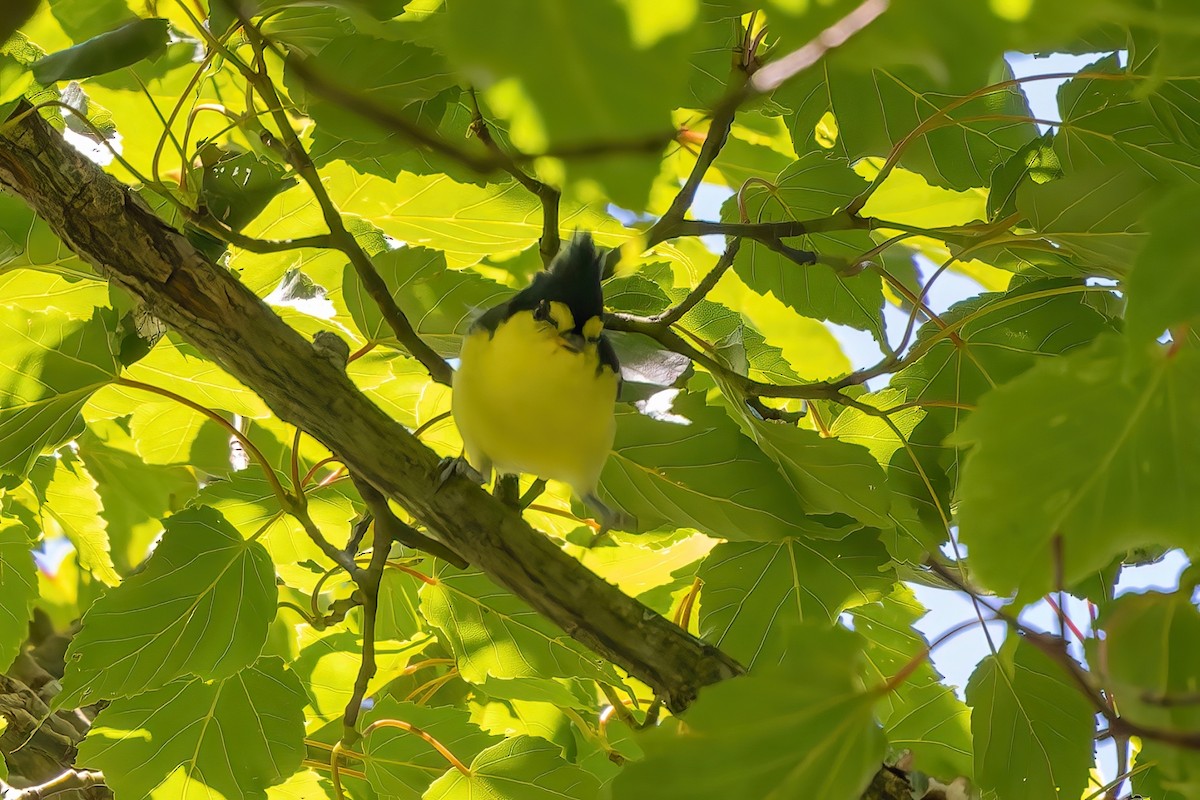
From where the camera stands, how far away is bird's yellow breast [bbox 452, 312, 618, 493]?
0.96 meters

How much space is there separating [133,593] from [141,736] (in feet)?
0.59

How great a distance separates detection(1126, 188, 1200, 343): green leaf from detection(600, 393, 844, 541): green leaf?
0.57 meters

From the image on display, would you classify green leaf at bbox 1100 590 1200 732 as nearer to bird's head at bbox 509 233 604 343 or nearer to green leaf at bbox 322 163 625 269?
bird's head at bbox 509 233 604 343

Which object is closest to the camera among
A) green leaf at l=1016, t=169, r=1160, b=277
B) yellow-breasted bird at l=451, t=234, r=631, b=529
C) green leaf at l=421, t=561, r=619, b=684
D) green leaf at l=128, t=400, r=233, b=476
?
green leaf at l=1016, t=169, r=1160, b=277

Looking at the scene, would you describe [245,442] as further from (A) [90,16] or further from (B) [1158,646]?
(B) [1158,646]

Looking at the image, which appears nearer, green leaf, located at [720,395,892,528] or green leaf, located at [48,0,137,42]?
green leaf, located at [720,395,892,528]

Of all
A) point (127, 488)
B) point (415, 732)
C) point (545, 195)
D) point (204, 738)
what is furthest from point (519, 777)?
point (127, 488)

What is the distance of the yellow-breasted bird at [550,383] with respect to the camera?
963 mm

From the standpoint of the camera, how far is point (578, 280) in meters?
1.02

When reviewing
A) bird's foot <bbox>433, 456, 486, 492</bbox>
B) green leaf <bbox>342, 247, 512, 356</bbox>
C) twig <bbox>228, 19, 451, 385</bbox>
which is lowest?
bird's foot <bbox>433, 456, 486, 492</bbox>

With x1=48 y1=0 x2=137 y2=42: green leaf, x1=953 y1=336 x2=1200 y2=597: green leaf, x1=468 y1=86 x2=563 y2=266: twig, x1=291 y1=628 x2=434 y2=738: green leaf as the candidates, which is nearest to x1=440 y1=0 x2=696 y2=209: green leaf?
x1=953 y1=336 x2=1200 y2=597: green leaf

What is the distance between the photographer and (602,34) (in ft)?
0.76

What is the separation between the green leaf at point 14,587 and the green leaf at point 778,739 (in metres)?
1.03

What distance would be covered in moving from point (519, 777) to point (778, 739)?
55 cm
